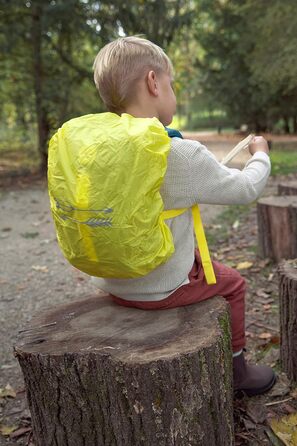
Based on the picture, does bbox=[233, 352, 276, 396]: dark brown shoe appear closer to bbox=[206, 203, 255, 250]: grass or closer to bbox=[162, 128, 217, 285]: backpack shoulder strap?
bbox=[162, 128, 217, 285]: backpack shoulder strap

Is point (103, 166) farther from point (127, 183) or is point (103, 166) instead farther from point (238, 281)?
point (238, 281)

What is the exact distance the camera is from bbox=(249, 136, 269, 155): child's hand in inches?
82.4

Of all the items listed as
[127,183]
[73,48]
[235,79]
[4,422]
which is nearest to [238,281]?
[127,183]

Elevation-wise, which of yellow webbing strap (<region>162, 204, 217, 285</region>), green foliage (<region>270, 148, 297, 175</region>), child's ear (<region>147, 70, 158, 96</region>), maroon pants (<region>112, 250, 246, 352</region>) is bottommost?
green foliage (<region>270, 148, 297, 175</region>)

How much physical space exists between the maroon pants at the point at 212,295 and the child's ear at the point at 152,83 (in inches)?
30.7

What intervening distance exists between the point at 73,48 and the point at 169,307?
35.9 ft

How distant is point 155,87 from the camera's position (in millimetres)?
1899

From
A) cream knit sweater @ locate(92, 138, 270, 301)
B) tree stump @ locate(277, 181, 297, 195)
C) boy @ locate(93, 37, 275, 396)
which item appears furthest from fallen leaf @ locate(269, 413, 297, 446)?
tree stump @ locate(277, 181, 297, 195)

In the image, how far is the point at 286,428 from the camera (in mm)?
2074

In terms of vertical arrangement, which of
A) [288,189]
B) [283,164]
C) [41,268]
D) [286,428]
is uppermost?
[288,189]

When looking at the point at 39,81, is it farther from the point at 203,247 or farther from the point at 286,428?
the point at 286,428

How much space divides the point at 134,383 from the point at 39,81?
10258 millimetres

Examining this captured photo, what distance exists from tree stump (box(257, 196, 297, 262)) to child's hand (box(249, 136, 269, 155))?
6.93 feet

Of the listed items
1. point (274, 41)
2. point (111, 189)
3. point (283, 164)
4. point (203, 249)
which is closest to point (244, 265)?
point (203, 249)
